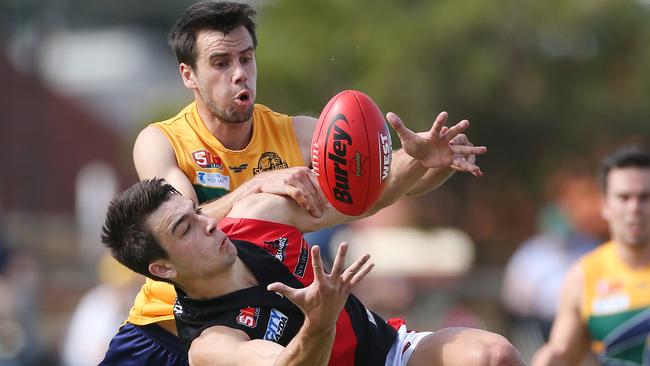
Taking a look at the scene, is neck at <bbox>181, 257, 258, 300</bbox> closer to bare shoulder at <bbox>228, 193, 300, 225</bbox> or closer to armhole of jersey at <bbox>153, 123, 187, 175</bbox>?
bare shoulder at <bbox>228, 193, 300, 225</bbox>

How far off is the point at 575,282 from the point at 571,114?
12902 mm

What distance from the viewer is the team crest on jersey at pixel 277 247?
6168 mm

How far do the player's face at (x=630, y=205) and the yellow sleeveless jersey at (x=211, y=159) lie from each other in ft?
11.2

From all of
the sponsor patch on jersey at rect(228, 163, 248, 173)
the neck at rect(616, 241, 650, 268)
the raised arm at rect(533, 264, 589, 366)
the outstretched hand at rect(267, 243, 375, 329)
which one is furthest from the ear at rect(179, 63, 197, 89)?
the neck at rect(616, 241, 650, 268)

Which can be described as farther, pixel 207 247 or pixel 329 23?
pixel 329 23

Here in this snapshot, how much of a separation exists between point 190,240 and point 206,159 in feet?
3.52

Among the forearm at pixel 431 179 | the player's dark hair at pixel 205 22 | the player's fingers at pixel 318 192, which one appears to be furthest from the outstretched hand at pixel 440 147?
the player's dark hair at pixel 205 22

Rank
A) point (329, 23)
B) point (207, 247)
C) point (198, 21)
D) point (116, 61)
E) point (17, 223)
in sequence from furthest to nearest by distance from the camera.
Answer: point (116, 61) → point (17, 223) → point (329, 23) → point (198, 21) → point (207, 247)

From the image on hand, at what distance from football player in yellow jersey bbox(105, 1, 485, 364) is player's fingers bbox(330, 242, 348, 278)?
5.30 feet

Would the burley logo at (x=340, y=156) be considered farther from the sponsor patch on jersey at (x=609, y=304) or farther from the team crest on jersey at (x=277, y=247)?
the sponsor patch on jersey at (x=609, y=304)

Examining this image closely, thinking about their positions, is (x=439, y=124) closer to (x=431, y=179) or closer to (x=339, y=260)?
(x=431, y=179)

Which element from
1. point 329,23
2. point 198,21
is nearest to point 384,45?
point 329,23

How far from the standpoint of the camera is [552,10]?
69.9 feet

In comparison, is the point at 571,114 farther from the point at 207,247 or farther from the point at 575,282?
the point at 207,247
